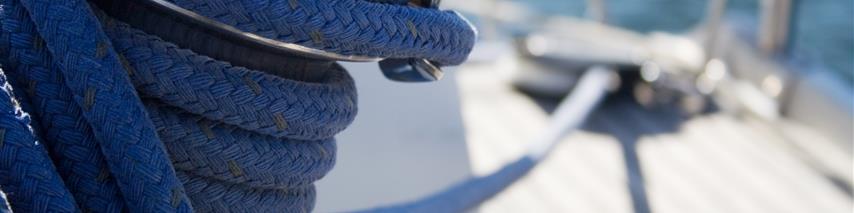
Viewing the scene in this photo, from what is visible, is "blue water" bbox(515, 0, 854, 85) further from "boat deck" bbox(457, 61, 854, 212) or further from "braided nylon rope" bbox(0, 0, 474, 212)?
"braided nylon rope" bbox(0, 0, 474, 212)

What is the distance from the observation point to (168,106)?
1.72 feet

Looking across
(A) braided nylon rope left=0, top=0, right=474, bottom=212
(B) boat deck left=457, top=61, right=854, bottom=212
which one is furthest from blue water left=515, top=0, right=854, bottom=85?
(A) braided nylon rope left=0, top=0, right=474, bottom=212

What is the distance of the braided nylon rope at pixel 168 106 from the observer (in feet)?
1.55

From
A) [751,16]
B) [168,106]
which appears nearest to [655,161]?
[168,106]

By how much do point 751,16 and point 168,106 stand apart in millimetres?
5546

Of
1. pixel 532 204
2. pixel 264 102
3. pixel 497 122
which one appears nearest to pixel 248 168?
pixel 264 102

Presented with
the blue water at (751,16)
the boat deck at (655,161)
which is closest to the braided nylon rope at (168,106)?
the boat deck at (655,161)

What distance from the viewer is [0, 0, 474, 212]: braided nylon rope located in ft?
1.55

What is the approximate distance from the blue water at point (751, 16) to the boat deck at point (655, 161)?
3605 mm

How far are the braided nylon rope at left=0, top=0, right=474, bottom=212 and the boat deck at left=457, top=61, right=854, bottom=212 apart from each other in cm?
94

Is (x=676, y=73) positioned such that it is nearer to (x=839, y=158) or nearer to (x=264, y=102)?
(x=839, y=158)

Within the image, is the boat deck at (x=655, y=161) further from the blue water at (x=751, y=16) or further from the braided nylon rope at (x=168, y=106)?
the blue water at (x=751, y=16)

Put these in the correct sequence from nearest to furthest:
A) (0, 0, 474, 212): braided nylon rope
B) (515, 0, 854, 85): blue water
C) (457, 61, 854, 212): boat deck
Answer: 1. (0, 0, 474, 212): braided nylon rope
2. (457, 61, 854, 212): boat deck
3. (515, 0, 854, 85): blue water

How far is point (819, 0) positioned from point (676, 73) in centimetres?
495
